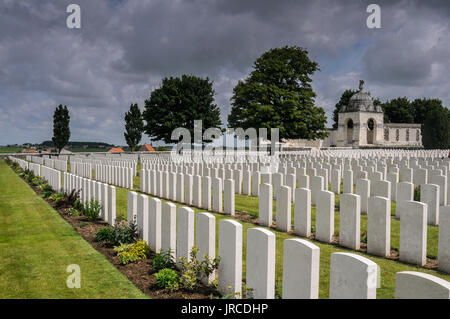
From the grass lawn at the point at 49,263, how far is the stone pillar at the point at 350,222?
3762mm

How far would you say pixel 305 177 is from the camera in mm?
10258

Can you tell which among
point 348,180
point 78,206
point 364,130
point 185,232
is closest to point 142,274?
point 185,232

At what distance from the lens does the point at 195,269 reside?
443cm

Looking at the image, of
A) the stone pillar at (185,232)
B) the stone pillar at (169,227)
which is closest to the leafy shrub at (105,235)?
the stone pillar at (169,227)

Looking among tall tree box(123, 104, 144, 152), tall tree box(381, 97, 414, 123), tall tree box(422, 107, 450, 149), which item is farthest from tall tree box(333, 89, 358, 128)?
tall tree box(123, 104, 144, 152)

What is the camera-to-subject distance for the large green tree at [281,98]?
29.8 meters

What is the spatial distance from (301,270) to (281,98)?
3064 centimetres

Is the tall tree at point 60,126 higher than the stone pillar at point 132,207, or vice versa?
the tall tree at point 60,126

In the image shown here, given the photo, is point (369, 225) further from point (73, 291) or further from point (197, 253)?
point (73, 291)

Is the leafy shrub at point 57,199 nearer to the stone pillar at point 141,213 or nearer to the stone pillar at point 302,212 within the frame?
the stone pillar at point 141,213

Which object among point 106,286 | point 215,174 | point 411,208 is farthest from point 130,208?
point 215,174

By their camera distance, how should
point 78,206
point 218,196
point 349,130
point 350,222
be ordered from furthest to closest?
point 349,130 → point 78,206 → point 218,196 → point 350,222

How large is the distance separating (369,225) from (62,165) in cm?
2169

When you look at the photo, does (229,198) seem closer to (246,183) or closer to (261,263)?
(246,183)
